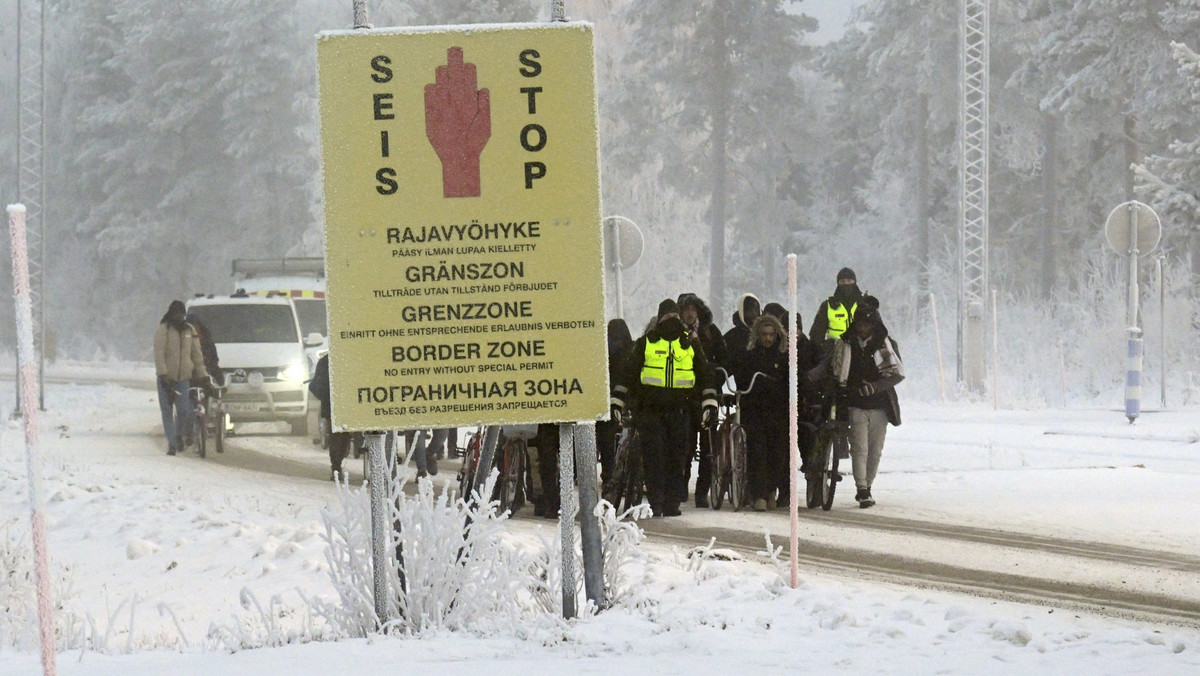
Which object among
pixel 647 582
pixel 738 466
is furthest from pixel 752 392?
pixel 647 582

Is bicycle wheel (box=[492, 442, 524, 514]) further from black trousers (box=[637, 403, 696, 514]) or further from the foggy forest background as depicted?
the foggy forest background

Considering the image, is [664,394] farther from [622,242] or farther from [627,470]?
[622,242]

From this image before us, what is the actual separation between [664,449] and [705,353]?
1.53 meters

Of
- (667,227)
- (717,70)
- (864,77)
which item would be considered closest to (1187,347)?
(717,70)

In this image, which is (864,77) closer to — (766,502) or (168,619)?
(766,502)

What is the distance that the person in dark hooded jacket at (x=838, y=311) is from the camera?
16859mm

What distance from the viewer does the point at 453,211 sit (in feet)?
26.2

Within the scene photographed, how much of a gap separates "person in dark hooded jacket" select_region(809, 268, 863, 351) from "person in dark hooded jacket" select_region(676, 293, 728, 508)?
981 mm

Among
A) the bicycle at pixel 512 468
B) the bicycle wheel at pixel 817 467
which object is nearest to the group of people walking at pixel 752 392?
the bicycle wheel at pixel 817 467

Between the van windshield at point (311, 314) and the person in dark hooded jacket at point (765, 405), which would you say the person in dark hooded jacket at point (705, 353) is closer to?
the person in dark hooded jacket at point (765, 405)

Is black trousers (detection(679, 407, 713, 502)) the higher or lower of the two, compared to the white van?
lower

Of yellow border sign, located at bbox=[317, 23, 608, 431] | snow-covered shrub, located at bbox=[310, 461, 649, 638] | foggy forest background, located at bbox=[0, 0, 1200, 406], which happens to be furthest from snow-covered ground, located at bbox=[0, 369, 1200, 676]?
foggy forest background, located at bbox=[0, 0, 1200, 406]

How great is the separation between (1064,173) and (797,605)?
46071 mm

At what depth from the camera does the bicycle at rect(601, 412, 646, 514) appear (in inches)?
592
